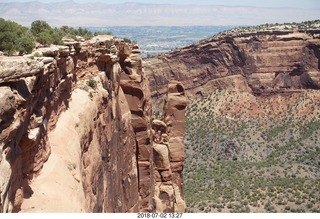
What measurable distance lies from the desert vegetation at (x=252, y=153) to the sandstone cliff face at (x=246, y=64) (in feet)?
9.93

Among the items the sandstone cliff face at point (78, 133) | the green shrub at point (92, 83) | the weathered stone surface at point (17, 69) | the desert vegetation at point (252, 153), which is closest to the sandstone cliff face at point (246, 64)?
the desert vegetation at point (252, 153)

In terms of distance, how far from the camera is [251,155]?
7144 cm

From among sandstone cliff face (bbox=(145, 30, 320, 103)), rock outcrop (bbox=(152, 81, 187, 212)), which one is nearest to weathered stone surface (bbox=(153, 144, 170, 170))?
rock outcrop (bbox=(152, 81, 187, 212))

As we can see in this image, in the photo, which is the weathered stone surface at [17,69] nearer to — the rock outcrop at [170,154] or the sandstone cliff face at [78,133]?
the sandstone cliff face at [78,133]

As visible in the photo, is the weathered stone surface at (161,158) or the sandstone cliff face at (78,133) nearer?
the sandstone cliff face at (78,133)

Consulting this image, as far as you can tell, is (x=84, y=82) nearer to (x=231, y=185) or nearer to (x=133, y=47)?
(x=133, y=47)

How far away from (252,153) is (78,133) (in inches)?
2340

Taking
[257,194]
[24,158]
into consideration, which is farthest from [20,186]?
[257,194]

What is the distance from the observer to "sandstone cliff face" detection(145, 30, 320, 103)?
295ft

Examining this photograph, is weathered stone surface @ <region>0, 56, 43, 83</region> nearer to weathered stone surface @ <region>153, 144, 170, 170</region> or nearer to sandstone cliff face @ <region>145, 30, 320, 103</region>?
weathered stone surface @ <region>153, 144, 170, 170</region>

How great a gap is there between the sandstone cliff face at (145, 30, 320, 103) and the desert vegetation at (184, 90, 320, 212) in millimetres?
3025

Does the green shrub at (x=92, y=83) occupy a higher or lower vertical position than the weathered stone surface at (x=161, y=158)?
higher

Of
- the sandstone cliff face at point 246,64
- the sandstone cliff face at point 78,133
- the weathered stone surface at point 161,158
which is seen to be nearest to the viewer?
the sandstone cliff face at point 78,133

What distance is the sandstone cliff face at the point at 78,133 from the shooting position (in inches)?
420
